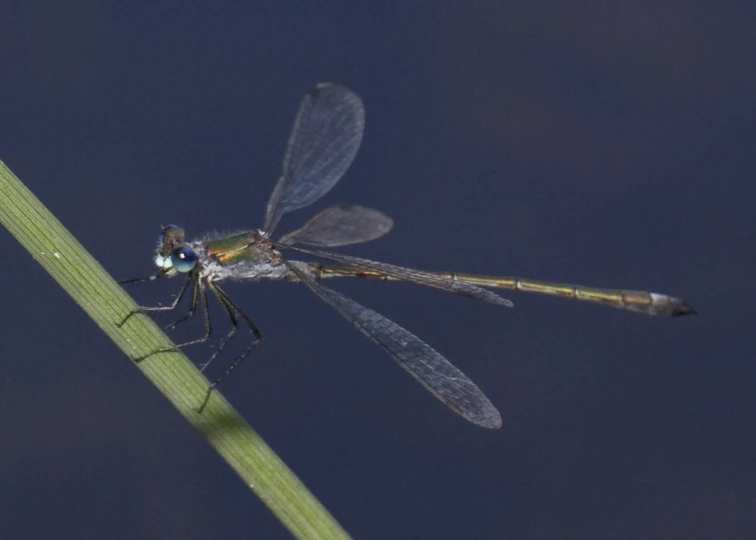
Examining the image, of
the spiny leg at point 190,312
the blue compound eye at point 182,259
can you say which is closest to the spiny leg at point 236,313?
the spiny leg at point 190,312

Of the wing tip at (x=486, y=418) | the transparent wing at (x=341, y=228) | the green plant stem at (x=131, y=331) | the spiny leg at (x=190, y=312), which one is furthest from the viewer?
the transparent wing at (x=341, y=228)

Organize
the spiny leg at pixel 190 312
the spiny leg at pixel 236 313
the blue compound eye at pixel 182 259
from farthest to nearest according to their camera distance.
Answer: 1. the spiny leg at pixel 236 313
2. the blue compound eye at pixel 182 259
3. the spiny leg at pixel 190 312

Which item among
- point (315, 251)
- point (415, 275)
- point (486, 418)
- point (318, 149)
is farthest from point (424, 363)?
point (318, 149)

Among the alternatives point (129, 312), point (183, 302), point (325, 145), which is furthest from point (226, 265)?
point (129, 312)

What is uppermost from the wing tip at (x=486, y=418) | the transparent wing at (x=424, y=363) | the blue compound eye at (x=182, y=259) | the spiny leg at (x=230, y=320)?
the blue compound eye at (x=182, y=259)

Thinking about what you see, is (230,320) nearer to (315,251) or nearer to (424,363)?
(315,251)

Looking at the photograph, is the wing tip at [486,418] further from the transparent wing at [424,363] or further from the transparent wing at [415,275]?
the transparent wing at [415,275]
